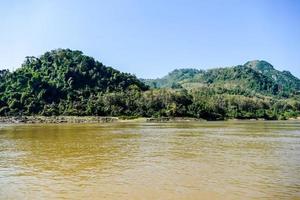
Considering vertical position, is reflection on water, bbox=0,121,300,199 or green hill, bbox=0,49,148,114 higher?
green hill, bbox=0,49,148,114

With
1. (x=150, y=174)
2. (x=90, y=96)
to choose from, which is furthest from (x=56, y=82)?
(x=150, y=174)

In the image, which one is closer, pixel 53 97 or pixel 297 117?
pixel 53 97

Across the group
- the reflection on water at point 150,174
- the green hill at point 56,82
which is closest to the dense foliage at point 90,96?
the green hill at point 56,82

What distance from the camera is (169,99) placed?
488 ft

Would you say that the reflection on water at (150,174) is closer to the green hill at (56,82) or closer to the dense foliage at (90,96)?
the dense foliage at (90,96)

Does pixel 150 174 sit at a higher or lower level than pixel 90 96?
lower

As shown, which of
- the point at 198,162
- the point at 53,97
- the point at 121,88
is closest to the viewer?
the point at 198,162

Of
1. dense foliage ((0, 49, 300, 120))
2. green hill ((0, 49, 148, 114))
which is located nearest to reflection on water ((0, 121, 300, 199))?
dense foliage ((0, 49, 300, 120))

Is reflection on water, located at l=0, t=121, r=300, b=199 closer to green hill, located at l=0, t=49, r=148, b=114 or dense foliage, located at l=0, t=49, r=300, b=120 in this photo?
dense foliage, located at l=0, t=49, r=300, b=120

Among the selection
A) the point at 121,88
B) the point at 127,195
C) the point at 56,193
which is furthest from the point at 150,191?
the point at 121,88

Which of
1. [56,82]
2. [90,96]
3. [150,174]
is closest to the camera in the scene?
[150,174]

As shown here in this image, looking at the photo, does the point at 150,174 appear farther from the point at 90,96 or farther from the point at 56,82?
the point at 56,82

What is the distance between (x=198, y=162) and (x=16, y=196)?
13134 millimetres

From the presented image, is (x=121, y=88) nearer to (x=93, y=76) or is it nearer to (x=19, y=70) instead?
(x=93, y=76)
